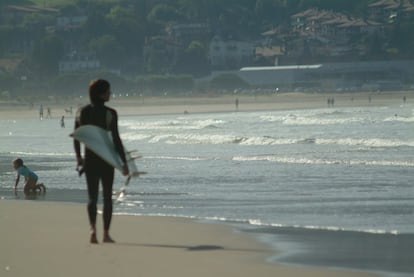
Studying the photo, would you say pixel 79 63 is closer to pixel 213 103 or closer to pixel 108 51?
pixel 108 51

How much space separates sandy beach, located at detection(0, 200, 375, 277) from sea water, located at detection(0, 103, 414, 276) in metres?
0.29

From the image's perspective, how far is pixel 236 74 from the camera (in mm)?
100438

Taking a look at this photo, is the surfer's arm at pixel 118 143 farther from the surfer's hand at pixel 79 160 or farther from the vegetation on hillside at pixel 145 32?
the vegetation on hillside at pixel 145 32

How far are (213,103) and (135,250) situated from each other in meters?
68.2

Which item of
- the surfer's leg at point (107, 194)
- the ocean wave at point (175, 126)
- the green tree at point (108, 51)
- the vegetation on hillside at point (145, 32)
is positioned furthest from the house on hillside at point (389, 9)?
the surfer's leg at point (107, 194)

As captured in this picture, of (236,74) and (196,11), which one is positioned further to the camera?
(196,11)

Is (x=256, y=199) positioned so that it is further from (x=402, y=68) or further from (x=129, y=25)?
(x=129, y=25)

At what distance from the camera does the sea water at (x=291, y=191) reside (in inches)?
339

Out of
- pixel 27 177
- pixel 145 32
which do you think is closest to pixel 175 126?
pixel 27 177

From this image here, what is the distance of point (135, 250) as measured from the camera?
8352mm

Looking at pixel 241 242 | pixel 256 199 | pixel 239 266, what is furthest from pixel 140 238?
pixel 256 199

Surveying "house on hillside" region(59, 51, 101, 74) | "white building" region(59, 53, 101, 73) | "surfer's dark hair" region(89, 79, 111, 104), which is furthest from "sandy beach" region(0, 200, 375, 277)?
"white building" region(59, 53, 101, 73)

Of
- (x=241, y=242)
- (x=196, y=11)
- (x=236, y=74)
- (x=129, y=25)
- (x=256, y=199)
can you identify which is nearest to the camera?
(x=241, y=242)

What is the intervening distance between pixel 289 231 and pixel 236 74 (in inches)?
3590
